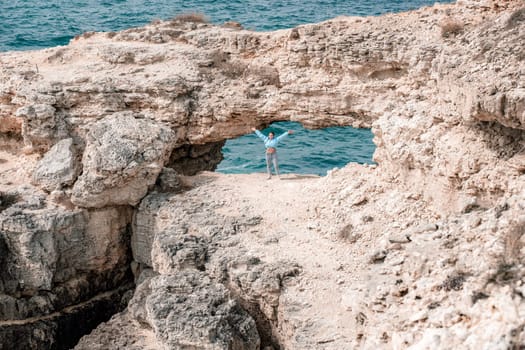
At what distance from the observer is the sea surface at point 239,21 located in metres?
31.4

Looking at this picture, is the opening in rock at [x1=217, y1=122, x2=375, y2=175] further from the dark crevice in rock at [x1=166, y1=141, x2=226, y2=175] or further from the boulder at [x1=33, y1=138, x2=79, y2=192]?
the boulder at [x1=33, y1=138, x2=79, y2=192]

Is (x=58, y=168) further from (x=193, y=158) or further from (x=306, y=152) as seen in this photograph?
(x=306, y=152)

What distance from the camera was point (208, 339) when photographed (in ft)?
42.6

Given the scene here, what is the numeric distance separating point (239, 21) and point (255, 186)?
25352 millimetres

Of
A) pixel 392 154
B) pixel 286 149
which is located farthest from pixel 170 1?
pixel 392 154

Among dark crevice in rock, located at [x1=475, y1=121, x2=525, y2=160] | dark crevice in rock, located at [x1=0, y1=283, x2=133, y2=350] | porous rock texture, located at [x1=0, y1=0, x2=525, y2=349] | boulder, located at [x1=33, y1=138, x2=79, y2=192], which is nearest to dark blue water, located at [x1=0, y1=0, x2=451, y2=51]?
porous rock texture, located at [x1=0, y1=0, x2=525, y2=349]

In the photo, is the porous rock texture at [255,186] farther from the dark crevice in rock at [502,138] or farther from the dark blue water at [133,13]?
the dark blue water at [133,13]

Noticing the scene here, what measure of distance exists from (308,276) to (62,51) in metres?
11.0


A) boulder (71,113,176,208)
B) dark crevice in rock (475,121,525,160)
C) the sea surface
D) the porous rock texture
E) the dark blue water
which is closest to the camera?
the porous rock texture

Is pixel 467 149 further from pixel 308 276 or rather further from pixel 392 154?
pixel 308 276

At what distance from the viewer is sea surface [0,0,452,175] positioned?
31422 millimetres

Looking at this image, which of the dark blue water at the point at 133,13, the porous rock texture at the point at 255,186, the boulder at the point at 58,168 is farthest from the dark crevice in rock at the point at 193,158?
the dark blue water at the point at 133,13

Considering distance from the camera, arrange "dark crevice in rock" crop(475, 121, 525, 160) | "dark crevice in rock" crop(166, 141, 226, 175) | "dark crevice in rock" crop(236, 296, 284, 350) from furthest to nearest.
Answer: "dark crevice in rock" crop(166, 141, 226, 175) → "dark crevice in rock" crop(236, 296, 284, 350) → "dark crevice in rock" crop(475, 121, 525, 160)

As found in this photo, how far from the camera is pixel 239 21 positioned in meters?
41.4
